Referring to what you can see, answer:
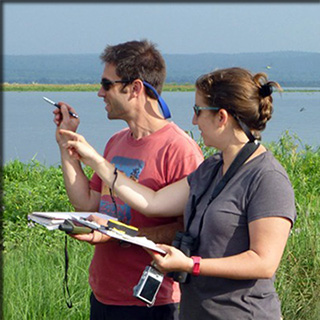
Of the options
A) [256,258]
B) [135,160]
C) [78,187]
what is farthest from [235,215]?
[78,187]

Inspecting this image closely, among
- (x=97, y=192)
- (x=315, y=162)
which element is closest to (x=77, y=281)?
(x=97, y=192)

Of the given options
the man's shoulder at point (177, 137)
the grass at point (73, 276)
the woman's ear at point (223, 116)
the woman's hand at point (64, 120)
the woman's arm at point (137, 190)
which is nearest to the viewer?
the woman's ear at point (223, 116)

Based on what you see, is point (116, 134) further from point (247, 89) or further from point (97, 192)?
point (247, 89)

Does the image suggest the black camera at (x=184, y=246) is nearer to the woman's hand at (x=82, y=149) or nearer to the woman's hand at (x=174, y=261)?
the woman's hand at (x=174, y=261)

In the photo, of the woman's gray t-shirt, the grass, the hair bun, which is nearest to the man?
the woman's gray t-shirt

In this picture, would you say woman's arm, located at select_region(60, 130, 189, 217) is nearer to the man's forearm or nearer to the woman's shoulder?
the woman's shoulder

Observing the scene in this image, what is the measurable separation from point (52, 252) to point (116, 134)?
2659 millimetres

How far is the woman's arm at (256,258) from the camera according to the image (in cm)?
212

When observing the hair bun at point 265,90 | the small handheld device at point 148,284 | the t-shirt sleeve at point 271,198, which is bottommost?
the small handheld device at point 148,284

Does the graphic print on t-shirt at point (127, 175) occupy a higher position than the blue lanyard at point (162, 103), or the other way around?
the blue lanyard at point (162, 103)

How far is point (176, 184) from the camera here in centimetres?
260

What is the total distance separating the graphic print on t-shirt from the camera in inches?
107

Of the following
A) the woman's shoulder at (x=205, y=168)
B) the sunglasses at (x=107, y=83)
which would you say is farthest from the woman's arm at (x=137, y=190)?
the sunglasses at (x=107, y=83)

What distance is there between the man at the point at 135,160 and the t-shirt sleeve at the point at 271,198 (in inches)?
20.4
